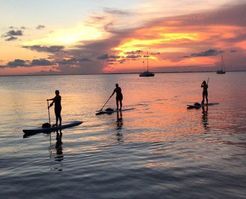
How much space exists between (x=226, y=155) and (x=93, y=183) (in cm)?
673

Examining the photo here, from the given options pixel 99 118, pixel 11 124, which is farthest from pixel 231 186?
pixel 11 124

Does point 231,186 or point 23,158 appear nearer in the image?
point 231,186

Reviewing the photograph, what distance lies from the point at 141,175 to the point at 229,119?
17.3 meters

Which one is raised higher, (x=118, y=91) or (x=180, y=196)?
(x=118, y=91)

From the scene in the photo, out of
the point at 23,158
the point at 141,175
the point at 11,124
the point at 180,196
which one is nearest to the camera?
the point at 180,196

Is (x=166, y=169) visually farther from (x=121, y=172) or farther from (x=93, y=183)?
(x=93, y=183)

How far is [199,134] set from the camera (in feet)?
68.6

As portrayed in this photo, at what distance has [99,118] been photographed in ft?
103

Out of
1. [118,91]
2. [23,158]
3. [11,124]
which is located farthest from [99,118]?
[23,158]

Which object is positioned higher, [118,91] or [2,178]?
[118,91]

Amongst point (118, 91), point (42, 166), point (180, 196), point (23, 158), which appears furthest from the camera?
point (118, 91)

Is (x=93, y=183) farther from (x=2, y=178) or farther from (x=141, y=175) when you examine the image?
(x=2, y=178)

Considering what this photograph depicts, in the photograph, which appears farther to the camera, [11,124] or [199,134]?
[11,124]

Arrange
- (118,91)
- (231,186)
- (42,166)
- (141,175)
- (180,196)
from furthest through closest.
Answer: (118,91), (42,166), (141,175), (231,186), (180,196)
